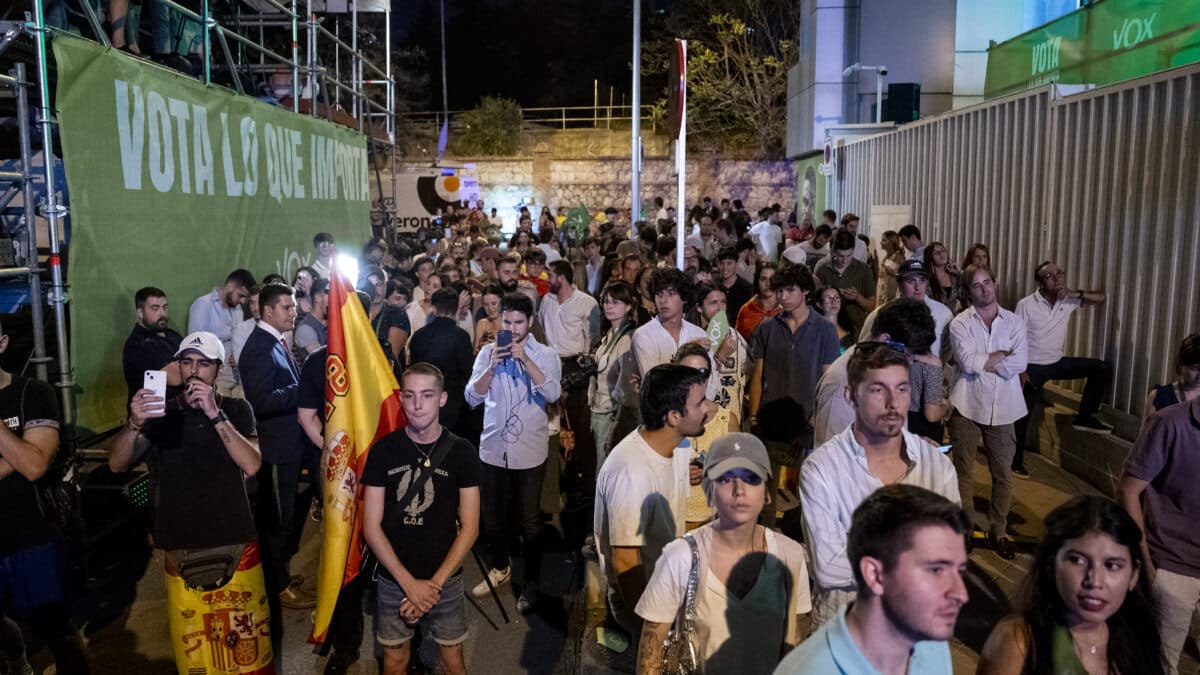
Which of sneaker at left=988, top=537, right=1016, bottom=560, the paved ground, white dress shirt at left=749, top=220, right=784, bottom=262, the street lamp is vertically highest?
the street lamp

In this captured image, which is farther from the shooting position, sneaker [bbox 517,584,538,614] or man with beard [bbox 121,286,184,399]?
man with beard [bbox 121,286,184,399]

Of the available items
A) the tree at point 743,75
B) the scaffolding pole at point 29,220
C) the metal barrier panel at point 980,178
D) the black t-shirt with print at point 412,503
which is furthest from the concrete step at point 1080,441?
the tree at point 743,75

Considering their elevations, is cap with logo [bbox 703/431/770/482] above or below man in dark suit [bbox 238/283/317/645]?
above

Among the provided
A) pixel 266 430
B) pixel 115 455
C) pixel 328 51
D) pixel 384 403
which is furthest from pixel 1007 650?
pixel 328 51

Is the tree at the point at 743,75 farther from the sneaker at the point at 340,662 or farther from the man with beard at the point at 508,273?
the sneaker at the point at 340,662

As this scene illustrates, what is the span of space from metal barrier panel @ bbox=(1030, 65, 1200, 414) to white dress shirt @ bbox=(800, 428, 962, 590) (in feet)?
15.7

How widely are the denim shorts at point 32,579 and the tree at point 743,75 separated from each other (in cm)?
2912

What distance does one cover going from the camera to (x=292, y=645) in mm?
5492

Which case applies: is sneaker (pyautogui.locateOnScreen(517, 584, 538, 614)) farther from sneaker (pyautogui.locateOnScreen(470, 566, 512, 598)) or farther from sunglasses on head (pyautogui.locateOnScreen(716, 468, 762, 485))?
sunglasses on head (pyautogui.locateOnScreen(716, 468, 762, 485))

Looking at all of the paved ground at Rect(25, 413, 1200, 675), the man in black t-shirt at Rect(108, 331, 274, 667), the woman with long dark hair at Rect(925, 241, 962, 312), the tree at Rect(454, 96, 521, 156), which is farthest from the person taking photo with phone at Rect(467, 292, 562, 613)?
the tree at Rect(454, 96, 521, 156)

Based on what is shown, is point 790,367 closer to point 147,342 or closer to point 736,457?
point 736,457

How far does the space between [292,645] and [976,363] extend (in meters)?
4.80

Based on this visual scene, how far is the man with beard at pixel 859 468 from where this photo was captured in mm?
3355

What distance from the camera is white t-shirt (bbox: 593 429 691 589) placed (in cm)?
379
